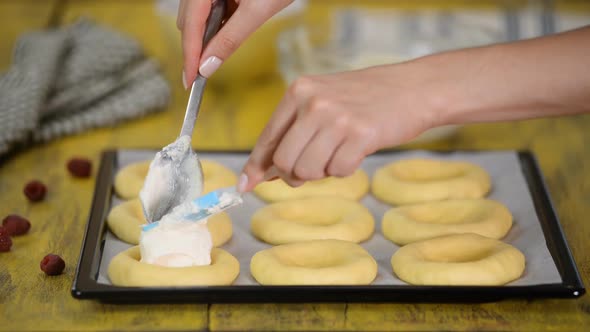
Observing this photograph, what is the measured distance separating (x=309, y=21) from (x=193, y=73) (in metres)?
1.26

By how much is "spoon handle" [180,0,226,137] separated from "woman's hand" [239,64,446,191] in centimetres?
22

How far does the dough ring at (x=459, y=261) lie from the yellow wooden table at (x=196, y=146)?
0.17ft

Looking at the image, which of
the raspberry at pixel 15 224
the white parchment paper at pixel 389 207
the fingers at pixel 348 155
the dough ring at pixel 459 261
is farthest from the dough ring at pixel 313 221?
the raspberry at pixel 15 224

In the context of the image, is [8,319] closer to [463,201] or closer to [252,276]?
[252,276]

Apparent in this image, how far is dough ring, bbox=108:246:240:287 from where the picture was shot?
1421 millimetres

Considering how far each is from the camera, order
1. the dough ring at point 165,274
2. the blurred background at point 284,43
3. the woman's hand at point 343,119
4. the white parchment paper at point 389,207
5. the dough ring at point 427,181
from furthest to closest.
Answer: the blurred background at point 284,43
the dough ring at point 427,181
the white parchment paper at point 389,207
the dough ring at point 165,274
the woman's hand at point 343,119

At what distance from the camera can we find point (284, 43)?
236 centimetres

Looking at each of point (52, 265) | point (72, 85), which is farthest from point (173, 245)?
point (72, 85)

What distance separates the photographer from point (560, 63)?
54.1 inches

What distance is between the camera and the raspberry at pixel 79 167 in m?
2.01

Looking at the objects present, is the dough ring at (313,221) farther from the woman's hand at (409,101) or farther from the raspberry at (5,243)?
the raspberry at (5,243)

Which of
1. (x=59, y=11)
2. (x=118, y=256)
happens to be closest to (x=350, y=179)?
(x=118, y=256)

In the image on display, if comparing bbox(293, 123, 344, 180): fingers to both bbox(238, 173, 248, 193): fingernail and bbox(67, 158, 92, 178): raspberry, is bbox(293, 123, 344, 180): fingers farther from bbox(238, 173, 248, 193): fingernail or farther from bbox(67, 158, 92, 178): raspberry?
bbox(67, 158, 92, 178): raspberry

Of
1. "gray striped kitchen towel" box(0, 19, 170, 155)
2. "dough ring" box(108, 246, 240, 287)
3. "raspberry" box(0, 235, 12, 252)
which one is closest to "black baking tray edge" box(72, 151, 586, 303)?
"dough ring" box(108, 246, 240, 287)
